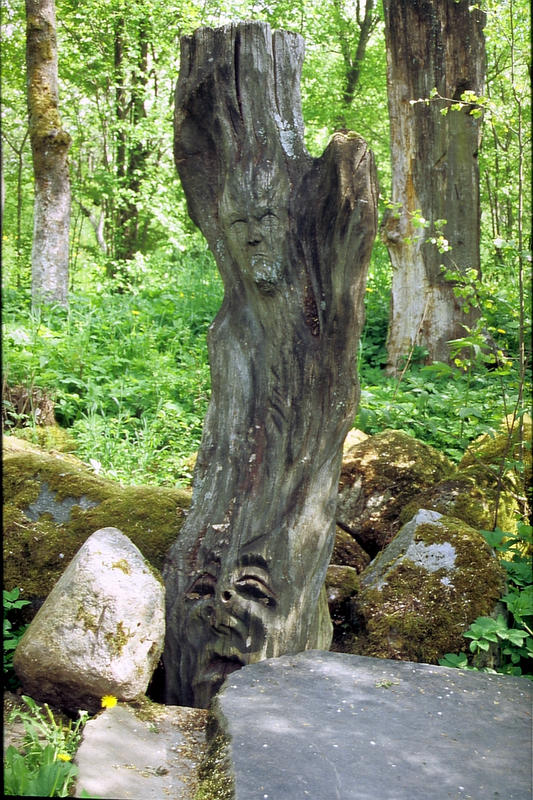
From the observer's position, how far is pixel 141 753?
269 cm

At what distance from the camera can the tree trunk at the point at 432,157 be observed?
8062 millimetres

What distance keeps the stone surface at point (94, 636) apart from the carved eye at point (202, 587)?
255 mm

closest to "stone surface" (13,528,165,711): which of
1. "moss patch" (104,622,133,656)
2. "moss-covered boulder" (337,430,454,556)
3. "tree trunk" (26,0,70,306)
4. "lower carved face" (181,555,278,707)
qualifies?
"moss patch" (104,622,133,656)

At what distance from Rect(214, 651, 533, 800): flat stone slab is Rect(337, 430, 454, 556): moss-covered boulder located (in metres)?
1.65

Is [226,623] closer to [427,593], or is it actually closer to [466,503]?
[427,593]

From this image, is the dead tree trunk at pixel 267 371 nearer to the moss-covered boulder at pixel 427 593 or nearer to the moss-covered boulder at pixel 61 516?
the moss-covered boulder at pixel 427 593

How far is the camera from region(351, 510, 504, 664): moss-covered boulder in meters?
3.72

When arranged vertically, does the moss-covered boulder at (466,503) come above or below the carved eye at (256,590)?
above

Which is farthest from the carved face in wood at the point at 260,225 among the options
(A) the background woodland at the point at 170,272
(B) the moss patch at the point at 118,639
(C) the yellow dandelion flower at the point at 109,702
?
(C) the yellow dandelion flower at the point at 109,702

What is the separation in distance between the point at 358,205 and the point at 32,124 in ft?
25.0

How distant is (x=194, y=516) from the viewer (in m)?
3.65

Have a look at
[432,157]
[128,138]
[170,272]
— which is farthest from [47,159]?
[128,138]

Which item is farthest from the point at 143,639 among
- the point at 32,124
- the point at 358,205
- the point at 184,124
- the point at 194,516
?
the point at 32,124

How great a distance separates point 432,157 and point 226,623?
646 centimetres
